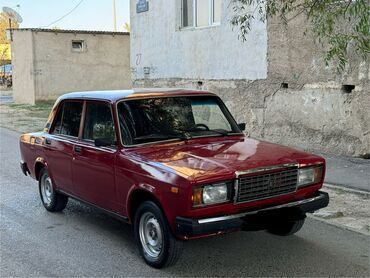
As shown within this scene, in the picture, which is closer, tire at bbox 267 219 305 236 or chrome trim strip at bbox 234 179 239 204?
chrome trim strip at bbox 234 179 239 204

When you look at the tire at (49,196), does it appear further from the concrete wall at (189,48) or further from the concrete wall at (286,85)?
the concrete wall at (189,48)

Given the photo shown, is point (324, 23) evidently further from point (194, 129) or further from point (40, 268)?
point (40, 268)

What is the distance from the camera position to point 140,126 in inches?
204

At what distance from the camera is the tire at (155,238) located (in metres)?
4.40

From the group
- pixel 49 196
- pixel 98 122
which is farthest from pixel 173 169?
pixel 49 196

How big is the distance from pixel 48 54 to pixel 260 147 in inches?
856

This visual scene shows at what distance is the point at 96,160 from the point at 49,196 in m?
1.68

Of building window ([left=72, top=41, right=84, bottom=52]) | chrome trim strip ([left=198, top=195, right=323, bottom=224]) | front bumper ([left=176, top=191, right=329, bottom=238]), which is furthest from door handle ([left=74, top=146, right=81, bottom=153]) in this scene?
building window ([left=72, top=41, right=84, bottom=52])

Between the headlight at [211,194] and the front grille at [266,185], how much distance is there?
0.41ft

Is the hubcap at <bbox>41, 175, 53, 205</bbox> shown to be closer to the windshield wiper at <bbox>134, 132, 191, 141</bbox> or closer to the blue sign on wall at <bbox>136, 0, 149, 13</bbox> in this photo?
the windshield wiper at <bbox>134, 132, 191, 141</bbox>

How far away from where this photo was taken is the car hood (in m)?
4.27

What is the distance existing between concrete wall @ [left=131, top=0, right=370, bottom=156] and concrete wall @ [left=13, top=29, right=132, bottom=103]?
12808mm

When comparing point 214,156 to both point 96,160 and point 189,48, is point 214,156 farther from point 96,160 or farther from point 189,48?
point 189,48

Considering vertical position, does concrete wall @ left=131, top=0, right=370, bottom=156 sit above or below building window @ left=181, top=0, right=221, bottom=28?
below
